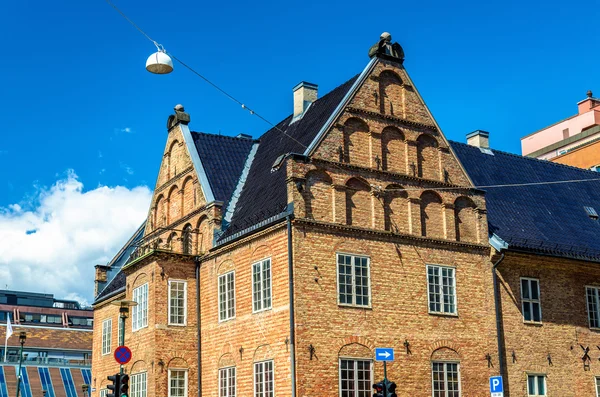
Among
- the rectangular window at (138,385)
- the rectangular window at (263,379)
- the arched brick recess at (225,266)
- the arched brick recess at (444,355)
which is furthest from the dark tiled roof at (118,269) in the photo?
the arched brick recess at (444,355)

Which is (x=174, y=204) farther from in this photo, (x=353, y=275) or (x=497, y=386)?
(x=497, y=386)

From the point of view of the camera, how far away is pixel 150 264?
31.5 m

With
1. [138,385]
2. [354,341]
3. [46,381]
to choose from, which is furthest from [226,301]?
[46,381]

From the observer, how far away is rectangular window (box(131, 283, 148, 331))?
3155cm

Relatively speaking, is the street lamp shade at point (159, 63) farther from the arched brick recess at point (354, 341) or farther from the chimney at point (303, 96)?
the chimney at point (303, 96)

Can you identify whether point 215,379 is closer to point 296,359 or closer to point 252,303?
point 252,303

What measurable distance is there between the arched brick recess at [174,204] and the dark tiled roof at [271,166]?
306cm

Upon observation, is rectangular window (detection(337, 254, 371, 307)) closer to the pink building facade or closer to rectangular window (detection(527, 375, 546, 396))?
rectangular window (detection(527, 375, 546, 396))

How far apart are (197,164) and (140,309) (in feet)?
19.9

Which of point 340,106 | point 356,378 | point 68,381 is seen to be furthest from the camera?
point 68,381

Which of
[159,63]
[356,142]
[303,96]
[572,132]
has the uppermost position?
[572,132]

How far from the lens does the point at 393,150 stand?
30.2m

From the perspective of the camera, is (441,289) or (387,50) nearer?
(441,289)

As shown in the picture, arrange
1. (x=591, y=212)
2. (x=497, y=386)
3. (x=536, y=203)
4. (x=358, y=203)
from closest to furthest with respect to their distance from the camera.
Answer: (x=497, y=386)
(x=358, y=203)
(x=536, y=203)
(x=591, y=212)
